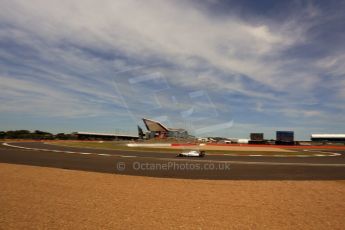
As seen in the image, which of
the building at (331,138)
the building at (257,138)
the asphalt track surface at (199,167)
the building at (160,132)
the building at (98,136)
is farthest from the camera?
the building at (331,138)

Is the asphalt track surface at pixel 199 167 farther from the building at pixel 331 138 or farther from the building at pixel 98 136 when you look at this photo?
the building at pixel 331 138

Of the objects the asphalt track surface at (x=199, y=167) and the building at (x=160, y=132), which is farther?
the building at (x=160, y=132)

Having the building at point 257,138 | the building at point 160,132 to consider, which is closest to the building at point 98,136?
the building at point 160,132

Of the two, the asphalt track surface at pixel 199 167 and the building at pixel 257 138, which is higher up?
the building at pixel 257 138

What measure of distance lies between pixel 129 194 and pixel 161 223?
3968mm

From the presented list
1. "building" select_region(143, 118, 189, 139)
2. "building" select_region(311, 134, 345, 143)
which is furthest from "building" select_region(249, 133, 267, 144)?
"building" select_region(311, 134, 345, 143)

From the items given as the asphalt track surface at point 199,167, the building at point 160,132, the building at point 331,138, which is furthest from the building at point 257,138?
the building at point 331,138

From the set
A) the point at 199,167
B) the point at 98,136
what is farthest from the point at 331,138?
the point at 199,167

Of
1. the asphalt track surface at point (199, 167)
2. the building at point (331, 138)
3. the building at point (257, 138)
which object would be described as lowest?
the asphalt track surface at point (199, 167)

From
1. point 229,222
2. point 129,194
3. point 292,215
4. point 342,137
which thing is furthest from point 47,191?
point 342,137

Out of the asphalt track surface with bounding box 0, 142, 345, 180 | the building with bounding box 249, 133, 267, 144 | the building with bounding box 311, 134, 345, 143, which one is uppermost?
the building with bounding box 311, 134, 345, 143

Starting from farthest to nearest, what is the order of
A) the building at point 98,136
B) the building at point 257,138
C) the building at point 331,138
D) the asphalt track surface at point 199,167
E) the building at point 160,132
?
the building at point 331,138
the building at point 98,136
the building at point 257,138
the building at point 160,132
the asphalt track surface at point 199,167

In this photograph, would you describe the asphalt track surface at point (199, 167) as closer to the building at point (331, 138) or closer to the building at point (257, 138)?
the building at point (257, 138)

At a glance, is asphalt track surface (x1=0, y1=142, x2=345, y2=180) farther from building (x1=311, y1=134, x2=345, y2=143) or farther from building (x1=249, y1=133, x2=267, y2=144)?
building (x1=311, y1=134, x2=345, y2=143)
